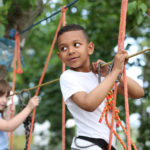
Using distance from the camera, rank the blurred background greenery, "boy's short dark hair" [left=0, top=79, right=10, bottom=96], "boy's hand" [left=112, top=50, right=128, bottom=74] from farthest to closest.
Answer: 1. the blurred background greenery
2. "boy's short dark hair" [left=0, top=79, right=10, bottom=96]
3. "boy's hand" [left=112, top=50, right=128, bottom=74]

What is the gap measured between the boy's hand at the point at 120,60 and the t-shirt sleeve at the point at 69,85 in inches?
7.7

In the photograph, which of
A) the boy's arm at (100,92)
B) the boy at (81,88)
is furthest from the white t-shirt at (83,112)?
the boy's arm at (100,92)

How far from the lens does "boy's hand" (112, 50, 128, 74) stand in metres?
1.01

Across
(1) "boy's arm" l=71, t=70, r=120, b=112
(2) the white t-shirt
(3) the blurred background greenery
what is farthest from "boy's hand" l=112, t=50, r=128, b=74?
(3) the blurred background greenery

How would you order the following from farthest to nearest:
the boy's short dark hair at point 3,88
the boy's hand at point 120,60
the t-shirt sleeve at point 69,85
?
the boy's short dark hair at point 3,88, the t-shirt sleeve at point 69,85, the boy's hand at point 120,60

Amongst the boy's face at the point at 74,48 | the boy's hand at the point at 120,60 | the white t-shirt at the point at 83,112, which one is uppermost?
the boy's face at the point at 74,48

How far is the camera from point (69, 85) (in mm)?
1155

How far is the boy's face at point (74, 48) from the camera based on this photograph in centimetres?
122

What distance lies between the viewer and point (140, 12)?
187 cm

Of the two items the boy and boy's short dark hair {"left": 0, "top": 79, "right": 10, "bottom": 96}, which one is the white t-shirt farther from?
boy's short dark hair {"left": 0, "top": 79, "right": 10, "bottom": 96}

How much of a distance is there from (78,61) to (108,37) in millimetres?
2334

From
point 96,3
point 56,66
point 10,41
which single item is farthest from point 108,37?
point 10,41

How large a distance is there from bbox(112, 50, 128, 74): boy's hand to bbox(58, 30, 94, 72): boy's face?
9.6 inches

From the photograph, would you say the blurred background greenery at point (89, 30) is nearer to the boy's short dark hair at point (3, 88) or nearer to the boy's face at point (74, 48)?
the boy's short dark hair at point (3, 88)
